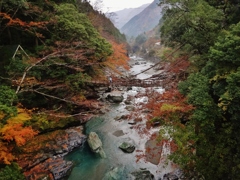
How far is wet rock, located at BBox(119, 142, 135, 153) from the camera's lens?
527 inches

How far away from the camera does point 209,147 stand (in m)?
8.37

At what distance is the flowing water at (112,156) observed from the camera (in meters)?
11.4

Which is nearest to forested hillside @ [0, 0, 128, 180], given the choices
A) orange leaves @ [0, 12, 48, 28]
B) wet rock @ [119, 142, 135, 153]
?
orange leaves @ [0, 12, 48, 28]

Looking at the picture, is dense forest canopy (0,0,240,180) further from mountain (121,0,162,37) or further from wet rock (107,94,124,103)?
mountain (121,0,162,37)

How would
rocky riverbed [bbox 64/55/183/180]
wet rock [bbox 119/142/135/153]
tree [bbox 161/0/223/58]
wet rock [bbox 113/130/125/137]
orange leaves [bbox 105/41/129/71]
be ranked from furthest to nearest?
orange leaves [bbox 105/41/129/71]
wet rock [bbox 113/130/125/137]
wet rock [bbox 119/142/135/153]
tree [bbox 161/0/223/58]
rocky riverbed [bbox 64/55/183/180]

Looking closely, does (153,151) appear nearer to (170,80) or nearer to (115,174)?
(115,174)

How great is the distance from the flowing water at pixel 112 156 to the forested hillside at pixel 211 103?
7.00 ft

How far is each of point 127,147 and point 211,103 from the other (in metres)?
6.68

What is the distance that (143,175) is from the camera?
10781 mm

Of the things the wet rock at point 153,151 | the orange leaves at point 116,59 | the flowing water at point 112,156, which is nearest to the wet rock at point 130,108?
the flowing water at point 112,156

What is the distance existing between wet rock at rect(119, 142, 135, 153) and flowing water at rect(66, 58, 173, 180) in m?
0.22

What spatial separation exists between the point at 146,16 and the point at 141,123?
183457 mm

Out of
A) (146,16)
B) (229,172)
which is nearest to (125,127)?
(229,172)

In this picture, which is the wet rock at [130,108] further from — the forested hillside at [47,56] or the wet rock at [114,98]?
the forested hillside at [47,56]
